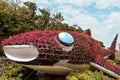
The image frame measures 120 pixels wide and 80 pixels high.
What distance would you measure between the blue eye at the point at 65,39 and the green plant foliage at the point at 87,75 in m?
1.30

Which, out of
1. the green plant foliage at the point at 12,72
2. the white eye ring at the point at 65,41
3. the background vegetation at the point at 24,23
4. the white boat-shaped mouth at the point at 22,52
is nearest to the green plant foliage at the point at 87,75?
the background vegetation at the point at 24,23

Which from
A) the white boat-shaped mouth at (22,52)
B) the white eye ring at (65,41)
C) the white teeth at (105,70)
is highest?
the white eye ring at (65,41)

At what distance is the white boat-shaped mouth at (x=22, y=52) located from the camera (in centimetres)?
982

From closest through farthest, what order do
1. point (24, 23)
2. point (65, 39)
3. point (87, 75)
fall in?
point (65, 39)
point (87, 75)
point (24, 23)

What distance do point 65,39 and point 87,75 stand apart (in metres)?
1.68

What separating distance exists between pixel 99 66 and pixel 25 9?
57.7ft

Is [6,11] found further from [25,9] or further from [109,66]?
[109,66]

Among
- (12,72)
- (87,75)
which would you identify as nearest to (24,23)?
(12,72)

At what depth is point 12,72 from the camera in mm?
12078

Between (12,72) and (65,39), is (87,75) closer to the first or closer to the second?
(65,39)

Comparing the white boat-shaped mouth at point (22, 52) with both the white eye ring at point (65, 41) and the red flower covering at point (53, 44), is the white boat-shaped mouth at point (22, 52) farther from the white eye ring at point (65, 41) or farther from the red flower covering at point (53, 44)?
the white eye ring at point (65, 41)

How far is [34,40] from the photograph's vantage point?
32.4 feet

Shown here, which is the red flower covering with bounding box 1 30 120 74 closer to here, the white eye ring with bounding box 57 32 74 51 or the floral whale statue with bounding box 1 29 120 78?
the floral whale statue with bounding box 1 29 120 78

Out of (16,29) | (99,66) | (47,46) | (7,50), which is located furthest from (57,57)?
(16,29)
